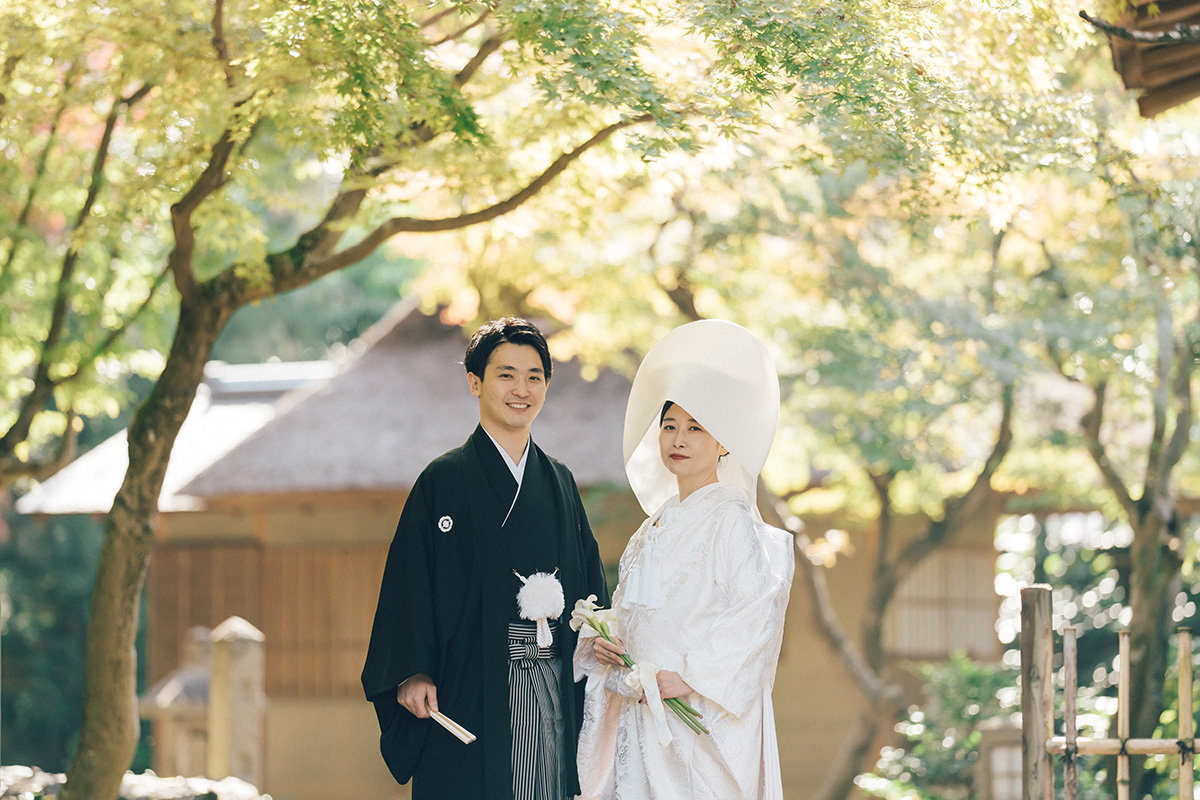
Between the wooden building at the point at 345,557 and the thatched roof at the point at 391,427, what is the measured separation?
1 centimetres

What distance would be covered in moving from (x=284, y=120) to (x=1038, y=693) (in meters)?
3.36

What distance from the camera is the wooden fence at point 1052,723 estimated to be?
13.2ft

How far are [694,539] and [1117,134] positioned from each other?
3657 millimetres

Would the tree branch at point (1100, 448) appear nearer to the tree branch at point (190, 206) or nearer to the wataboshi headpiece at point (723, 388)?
the wataboshi headpiece at point (723, 388)

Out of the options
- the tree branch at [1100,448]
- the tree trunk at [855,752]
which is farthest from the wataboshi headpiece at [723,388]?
the tree trunk at [855,752]

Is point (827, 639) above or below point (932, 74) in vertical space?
below

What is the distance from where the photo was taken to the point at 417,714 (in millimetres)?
3211

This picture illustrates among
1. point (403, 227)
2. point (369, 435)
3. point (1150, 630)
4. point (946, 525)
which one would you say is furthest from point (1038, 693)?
point (369, 435)

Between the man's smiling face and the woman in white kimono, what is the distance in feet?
1.17

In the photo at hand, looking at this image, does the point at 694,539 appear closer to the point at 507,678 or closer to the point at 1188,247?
the point at 507,678

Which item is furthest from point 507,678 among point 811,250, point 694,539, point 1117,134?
point 811,250

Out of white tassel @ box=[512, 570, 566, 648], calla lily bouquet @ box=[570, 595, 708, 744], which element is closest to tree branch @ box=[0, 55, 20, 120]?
white tassel @ box=[512, 570, 566, 648]

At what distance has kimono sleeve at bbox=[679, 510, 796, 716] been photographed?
318 centimetres

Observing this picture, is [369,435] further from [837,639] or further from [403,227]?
[403,227]
